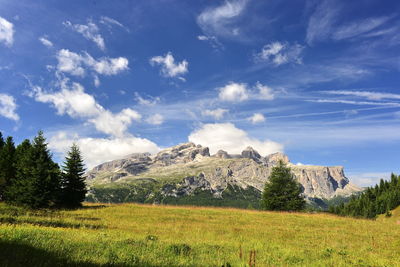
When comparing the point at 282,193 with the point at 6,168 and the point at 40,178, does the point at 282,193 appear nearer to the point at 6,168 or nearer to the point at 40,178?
the point at 40,178

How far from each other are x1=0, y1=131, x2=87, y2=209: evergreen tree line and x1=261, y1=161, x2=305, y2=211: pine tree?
1495 inches

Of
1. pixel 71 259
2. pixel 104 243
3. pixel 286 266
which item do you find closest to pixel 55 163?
pixel 104 243

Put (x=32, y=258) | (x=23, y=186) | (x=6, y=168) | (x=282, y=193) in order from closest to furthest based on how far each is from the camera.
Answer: (x=32, y=258) → (x=23, y=186) → (x=6, y=168) → (x=282, y=193)

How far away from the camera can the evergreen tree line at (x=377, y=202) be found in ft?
415

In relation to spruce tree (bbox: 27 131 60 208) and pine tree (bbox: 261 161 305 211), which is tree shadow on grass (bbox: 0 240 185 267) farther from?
pine tree (bbox: 261 161 305 211)

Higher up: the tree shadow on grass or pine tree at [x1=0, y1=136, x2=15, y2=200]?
pine tree at [x1=0, y1=136, x2=15, y2=200]

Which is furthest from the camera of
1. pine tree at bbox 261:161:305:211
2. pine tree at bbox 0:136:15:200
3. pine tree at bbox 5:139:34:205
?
pine tree at bbox 261:161:305:211

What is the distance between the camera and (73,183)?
37.1 m

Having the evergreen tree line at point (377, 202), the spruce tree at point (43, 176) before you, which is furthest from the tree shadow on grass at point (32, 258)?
the evergreen tree line at point (377, 202)

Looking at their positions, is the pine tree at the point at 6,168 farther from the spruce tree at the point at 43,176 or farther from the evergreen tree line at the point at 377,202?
the evergreen tree line at the point at 377,202

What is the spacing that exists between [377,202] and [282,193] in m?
111

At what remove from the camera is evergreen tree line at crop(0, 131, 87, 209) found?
3154 cm

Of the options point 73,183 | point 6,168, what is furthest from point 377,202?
point 6,168

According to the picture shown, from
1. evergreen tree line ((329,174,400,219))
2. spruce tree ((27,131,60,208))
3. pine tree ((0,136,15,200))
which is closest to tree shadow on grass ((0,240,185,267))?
spruce tree ((27,131,60,208))
